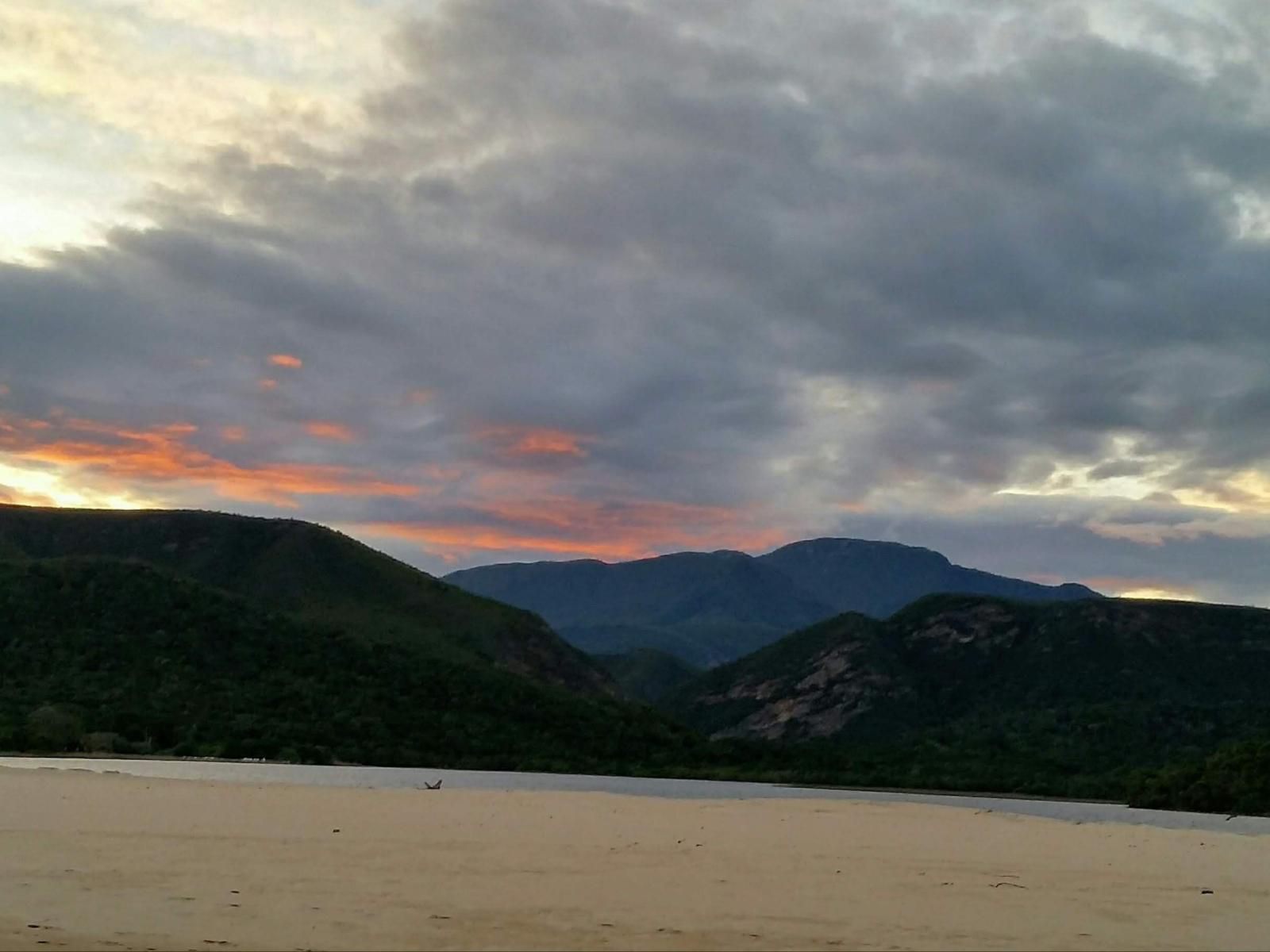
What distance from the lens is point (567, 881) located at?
18953mm

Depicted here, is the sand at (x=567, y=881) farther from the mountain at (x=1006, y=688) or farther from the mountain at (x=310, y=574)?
the mountain at (x=310, y=574)

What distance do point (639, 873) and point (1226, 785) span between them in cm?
6103

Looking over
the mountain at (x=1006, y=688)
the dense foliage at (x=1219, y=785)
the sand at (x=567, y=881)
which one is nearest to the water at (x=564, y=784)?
the dense foliage at (x=1219, y=785)

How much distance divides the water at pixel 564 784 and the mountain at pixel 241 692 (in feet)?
26.6

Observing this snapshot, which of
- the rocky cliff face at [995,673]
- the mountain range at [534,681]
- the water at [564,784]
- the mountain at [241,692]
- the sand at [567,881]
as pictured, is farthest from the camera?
the rocky cliff face at [995,673]

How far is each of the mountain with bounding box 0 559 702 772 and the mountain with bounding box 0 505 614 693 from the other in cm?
2126

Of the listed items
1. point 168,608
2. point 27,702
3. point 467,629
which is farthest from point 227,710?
point 467,629

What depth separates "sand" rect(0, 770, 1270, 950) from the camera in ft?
46.0

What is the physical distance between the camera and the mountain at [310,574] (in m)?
138

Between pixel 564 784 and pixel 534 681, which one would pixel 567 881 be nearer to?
pixel 564 784

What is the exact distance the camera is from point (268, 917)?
14.5 m

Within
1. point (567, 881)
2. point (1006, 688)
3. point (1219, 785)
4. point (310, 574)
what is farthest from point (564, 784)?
point (1006, 688)

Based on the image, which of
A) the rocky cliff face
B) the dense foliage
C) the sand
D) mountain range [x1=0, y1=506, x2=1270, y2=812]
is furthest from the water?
the rocky cliff face

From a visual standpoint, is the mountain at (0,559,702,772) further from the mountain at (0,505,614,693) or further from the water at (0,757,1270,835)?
the mountain at (0,505,614,693)
